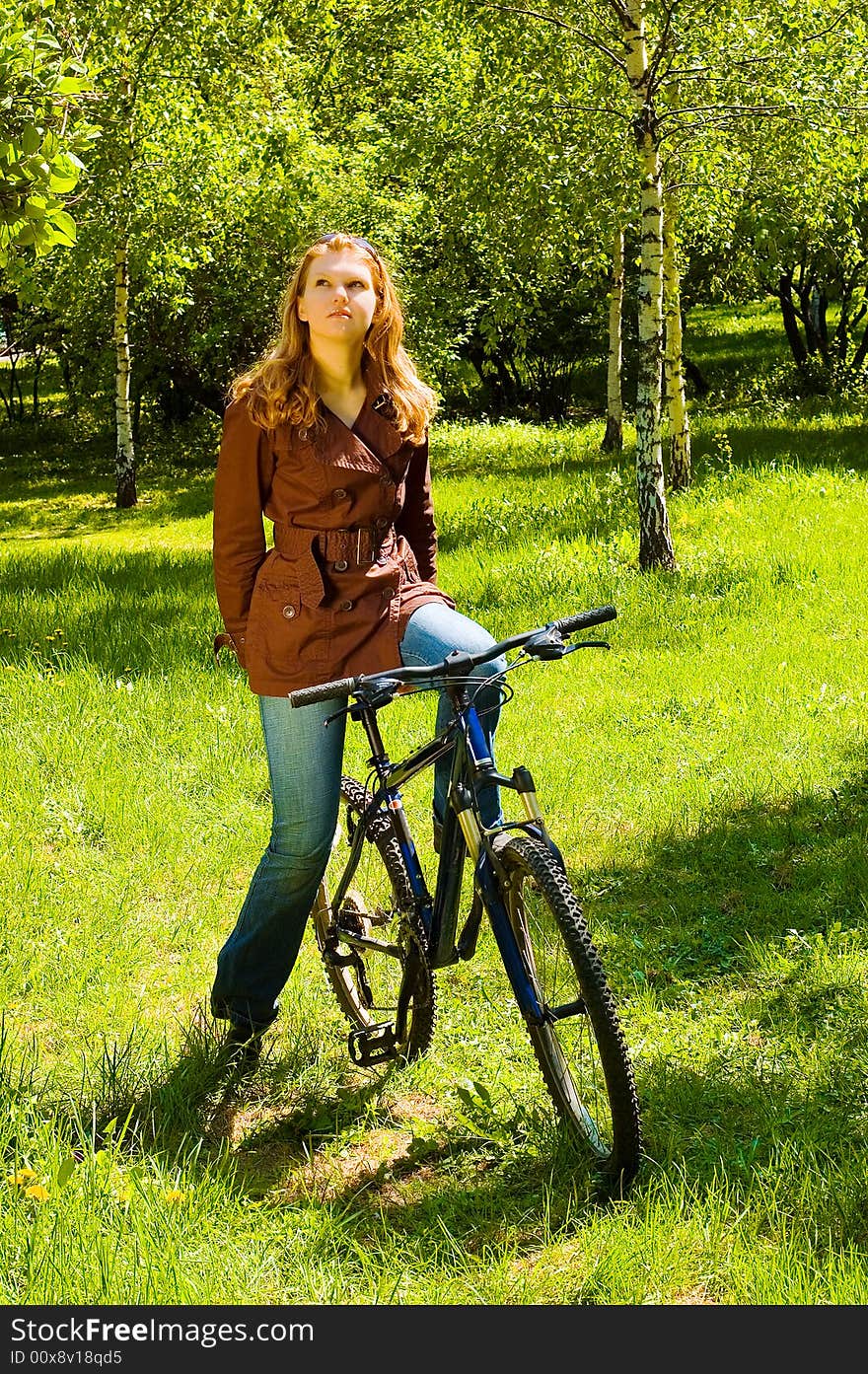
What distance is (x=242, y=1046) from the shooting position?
4141mm

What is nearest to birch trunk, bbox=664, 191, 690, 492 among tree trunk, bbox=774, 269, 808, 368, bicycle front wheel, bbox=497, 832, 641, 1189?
tree trunk, bbox=774, 269, 808, 368

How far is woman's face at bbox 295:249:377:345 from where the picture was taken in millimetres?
3707

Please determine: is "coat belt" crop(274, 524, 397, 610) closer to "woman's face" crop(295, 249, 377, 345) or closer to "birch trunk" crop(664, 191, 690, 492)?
"woman's face" crop(295, 249, 377, 345)

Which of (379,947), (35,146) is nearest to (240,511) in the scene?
(35,146)

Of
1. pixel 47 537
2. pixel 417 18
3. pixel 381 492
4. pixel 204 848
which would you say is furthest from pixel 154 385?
pixel 381 492

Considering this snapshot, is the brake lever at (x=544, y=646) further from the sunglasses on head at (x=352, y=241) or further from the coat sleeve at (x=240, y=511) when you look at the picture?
the sunglasses on head at (x=352, y=241)

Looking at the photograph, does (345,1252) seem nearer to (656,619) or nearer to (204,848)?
(204,848)

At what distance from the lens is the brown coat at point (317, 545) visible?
12.2ft

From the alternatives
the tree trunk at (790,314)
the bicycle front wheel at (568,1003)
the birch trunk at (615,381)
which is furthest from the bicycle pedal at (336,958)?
the tree trunk at (790,314)

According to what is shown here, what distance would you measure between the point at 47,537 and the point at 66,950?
46.1 feet

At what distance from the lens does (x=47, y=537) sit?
59.4 feet

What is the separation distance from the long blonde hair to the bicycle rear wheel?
3.60 feet

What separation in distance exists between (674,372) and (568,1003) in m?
11.3

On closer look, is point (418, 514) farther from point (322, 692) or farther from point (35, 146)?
point (35, 146)
